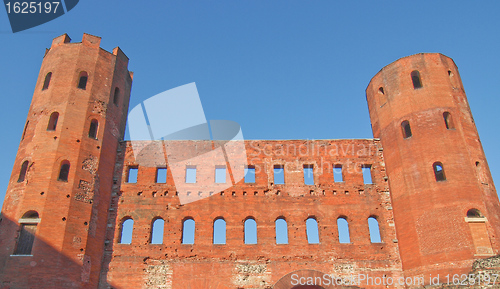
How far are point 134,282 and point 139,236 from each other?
80.5 inches

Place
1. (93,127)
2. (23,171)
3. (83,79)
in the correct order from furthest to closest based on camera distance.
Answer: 1. (83,79)
2. (93,127)
3. (23,171)

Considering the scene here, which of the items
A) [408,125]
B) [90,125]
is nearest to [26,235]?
[90,125]

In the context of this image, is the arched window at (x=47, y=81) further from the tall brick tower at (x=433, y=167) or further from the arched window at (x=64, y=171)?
the tall brick tower at (x=433, y=167)

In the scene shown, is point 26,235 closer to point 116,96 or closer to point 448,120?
point 116,96

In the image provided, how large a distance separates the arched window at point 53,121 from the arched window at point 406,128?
16807mm

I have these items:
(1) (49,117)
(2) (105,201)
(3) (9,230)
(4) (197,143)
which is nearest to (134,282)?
(2) (105,201)

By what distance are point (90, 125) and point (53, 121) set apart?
1710 mm

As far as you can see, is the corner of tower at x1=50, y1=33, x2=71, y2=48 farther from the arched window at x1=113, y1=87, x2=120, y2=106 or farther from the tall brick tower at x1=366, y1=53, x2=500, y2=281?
the tall brick tower at x1=366, y1=53, x2=500, y2=281

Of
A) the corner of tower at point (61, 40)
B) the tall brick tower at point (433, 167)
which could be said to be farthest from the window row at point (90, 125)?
the tall brick tower at point (433, 167)

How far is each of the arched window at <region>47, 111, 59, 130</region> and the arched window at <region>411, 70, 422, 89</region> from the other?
1773 centimetres

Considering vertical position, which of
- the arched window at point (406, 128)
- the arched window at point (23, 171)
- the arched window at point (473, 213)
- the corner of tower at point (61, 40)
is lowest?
the arched window at point (473, 213)

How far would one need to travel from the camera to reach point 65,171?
752 inches

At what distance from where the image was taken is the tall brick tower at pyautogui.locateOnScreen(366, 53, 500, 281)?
17250 mm

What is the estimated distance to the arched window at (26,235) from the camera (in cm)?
1672
